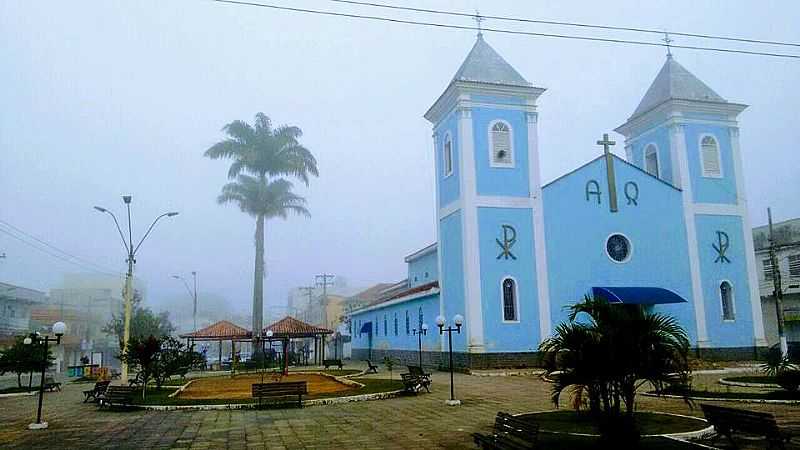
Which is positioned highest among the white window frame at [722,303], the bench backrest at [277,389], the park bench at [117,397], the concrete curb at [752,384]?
the white window frame at [722,303]

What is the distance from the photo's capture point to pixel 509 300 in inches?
1022

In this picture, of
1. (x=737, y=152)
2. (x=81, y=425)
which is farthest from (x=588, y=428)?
(x=737, y=152)

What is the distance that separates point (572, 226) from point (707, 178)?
7.93 metres

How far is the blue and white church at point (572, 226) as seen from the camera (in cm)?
2584

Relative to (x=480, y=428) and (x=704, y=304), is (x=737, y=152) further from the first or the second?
(x=480, y=428)

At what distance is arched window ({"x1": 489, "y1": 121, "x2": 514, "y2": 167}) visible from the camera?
27.0m

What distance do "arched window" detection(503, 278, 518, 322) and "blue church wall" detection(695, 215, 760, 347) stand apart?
9.25 m

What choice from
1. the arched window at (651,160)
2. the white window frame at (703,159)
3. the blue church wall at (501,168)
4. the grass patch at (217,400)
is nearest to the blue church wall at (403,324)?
the blue church wall at (501,168)

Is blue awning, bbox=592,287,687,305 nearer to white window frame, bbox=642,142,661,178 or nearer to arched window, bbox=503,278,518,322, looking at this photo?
arched window, bbox=503,278,518,322

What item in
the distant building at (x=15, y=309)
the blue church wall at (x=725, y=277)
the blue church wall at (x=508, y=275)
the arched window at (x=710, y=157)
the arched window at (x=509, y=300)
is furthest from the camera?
the distant building at (x=15, y=309)

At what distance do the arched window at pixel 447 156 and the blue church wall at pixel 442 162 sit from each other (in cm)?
15

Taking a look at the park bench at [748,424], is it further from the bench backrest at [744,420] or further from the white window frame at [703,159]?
the white window frame at [703,159]

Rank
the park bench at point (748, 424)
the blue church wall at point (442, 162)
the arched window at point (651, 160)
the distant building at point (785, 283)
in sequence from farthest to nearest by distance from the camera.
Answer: the distant building at point (785, 283) → the arched window at point (651, 160) → the blue church wall at point (442, 162) → the park bench at point (748, 424)

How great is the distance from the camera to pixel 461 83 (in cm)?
2656
